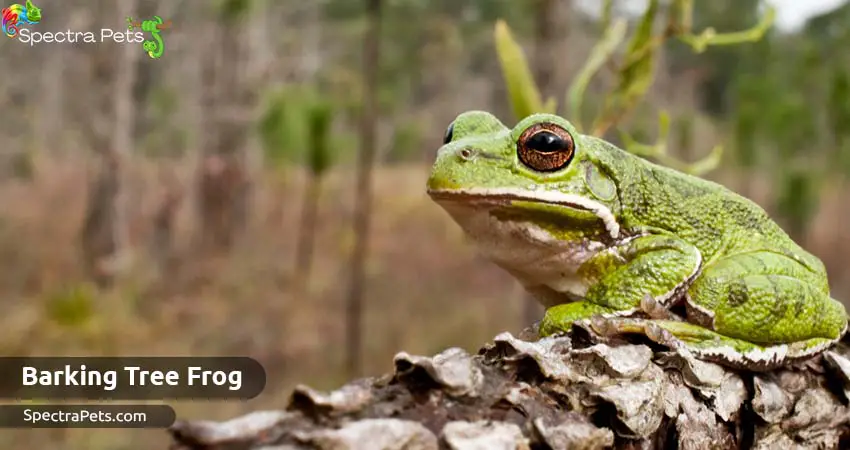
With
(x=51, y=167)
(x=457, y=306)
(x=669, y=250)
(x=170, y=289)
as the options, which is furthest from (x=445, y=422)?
(x=51, y=167)

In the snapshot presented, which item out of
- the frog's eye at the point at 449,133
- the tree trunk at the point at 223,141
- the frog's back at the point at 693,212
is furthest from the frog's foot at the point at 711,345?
the tree trunk at the point at 223,141

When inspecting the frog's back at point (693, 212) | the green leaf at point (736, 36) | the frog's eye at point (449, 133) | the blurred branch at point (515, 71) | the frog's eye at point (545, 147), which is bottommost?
the frog's back at point (693, 212)

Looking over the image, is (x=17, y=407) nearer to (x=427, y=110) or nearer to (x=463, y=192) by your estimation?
(x=463, y=192)

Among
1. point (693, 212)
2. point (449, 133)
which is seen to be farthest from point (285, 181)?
point (693, 212)

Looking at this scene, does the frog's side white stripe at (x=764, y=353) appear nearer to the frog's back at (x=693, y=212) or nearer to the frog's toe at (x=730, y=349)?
the frog's toe at (x=730, y=349)

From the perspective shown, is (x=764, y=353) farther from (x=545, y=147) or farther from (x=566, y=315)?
(x=545, y=147)

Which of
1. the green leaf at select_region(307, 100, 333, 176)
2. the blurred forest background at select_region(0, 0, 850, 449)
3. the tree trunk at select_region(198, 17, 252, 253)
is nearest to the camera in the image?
the blurred forest background at select_region(0, 0, 850, 449)

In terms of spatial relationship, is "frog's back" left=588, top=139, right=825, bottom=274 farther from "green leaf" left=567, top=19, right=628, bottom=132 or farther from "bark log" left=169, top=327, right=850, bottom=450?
"green leaf" left=567, top=19, right=628, bottom=132
